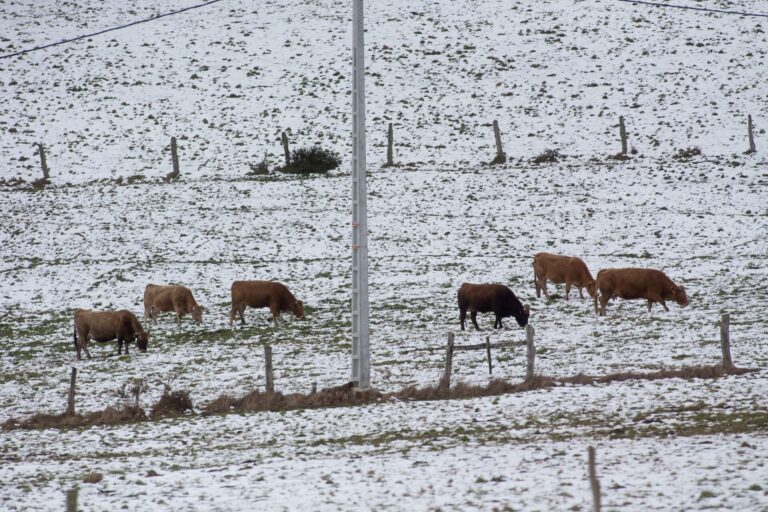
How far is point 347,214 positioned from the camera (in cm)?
3412

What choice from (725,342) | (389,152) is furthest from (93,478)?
(389,152)

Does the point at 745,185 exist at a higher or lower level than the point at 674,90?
lower

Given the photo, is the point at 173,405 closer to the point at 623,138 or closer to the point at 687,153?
the point at 623,138

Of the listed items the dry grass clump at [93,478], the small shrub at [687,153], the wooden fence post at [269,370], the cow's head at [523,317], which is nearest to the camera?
the dry grass clump at [93,478]

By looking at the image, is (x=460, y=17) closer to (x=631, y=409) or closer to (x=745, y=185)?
(x=745, y=185)

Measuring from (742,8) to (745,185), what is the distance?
66.3 ft

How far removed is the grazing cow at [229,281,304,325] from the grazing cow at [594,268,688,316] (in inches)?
308

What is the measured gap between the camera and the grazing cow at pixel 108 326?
2209 cm

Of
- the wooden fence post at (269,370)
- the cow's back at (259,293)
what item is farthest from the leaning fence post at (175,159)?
the wooden fence post at (269,370)

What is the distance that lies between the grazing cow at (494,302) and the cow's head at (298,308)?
449cm

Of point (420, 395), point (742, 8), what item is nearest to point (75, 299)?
point (420, 395)

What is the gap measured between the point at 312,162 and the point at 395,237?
8240mm

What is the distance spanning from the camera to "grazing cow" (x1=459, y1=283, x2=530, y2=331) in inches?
880

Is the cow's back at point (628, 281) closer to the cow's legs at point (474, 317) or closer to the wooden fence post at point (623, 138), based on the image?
the cow's legs at point (474, 317)
